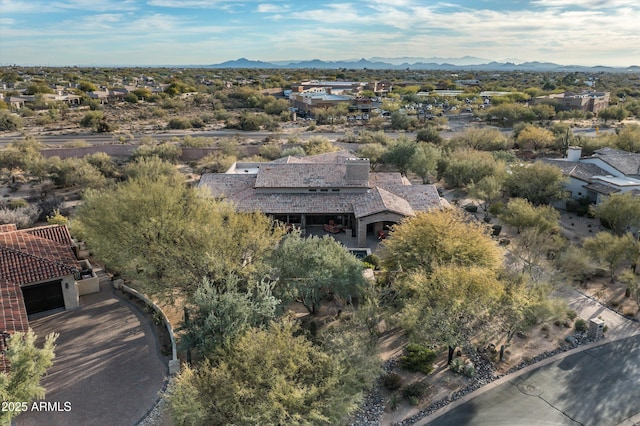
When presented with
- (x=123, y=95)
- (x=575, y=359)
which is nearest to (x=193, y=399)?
(x=575, y=359)

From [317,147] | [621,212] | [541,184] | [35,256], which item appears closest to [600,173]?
[541,184]

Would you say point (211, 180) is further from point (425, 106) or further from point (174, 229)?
point (425, 106)

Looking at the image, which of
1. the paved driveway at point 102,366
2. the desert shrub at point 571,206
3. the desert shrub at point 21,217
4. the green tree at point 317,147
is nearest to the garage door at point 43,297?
the paved driveway at point 102,366

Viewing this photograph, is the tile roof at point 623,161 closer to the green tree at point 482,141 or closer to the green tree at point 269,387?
the green tree at point 482,141

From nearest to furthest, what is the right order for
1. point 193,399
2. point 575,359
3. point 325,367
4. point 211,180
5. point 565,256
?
point 193,399
point 325,367
point 575,359
point 565,256
point 211,180

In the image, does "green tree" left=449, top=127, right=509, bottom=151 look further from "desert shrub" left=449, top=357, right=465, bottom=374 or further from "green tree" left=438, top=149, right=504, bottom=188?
"desert shrub" left=449, top=357, right=465, bottom=374

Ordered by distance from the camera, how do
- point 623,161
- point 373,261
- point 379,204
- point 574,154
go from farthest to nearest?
1. point 574,154
2. point 623,161
3. point 379,204
4. point 373,261

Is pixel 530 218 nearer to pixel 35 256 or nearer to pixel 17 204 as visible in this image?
pixel 35 256
